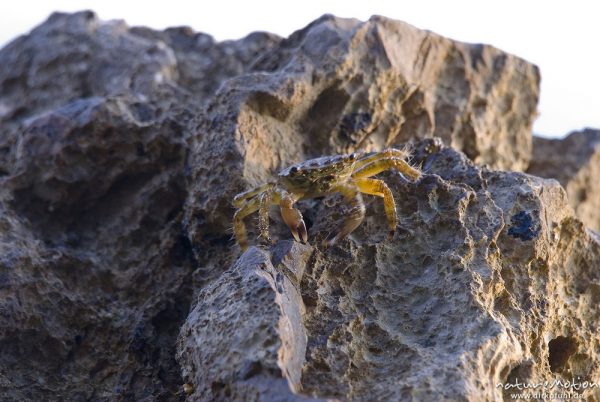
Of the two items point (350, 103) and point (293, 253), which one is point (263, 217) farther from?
point (350, 103)

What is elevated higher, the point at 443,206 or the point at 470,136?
the point at 470,136

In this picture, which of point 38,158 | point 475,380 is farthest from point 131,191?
point 475,380

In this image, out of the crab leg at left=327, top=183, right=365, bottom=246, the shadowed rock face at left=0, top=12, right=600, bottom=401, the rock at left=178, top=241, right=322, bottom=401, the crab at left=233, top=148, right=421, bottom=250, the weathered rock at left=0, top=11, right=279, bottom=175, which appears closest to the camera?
the rock at left=178, top=241, right=322, bottom=401

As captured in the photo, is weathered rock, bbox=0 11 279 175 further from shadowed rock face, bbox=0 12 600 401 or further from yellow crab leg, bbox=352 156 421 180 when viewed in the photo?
yellow crab leg, bbox=352 156 421 180

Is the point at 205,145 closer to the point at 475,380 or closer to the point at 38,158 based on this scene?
the point at 38,158

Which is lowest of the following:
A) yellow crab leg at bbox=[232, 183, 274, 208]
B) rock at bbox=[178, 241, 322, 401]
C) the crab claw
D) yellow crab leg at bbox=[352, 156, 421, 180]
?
rock at bbox=[178, 241, 322, 401]

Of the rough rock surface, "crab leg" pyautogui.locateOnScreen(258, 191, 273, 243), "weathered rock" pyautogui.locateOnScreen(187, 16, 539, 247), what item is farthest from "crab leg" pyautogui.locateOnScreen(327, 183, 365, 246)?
the rough rock surface

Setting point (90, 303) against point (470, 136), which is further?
point (470, 136)
